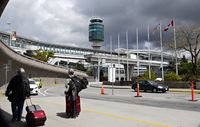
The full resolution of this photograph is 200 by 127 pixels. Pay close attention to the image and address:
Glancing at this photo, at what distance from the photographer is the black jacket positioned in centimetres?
884

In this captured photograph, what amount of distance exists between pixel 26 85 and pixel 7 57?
3906 centimetres

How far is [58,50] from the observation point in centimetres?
16300

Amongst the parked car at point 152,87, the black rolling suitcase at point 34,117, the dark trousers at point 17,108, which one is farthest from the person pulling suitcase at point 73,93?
the parked car at point 152,87

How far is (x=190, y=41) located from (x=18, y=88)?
4233 cm

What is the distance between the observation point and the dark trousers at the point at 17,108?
8.98 m

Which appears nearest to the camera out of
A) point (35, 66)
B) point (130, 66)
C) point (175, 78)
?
point (175, 78)

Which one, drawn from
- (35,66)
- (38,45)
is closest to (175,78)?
(35,66)

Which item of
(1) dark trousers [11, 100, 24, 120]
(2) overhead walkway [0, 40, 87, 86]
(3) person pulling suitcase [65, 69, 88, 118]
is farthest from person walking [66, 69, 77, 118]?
(2) overhead walkway [0, 40, 87, 86]

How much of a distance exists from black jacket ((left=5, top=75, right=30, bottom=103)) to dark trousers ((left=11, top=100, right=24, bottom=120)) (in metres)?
0.11

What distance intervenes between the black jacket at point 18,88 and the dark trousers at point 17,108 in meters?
0.11

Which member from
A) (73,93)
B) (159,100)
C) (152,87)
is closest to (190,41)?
(152,87)

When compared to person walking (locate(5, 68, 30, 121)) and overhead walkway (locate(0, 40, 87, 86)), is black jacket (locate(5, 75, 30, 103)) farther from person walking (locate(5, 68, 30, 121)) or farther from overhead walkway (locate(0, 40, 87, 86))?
overhead walkway (locate(0, 40, 87, 86))

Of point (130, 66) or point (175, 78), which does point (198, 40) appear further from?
point (130, 66)

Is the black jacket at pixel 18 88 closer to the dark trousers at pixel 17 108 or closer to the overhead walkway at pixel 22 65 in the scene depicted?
the dark trousers at pixel 17 108
